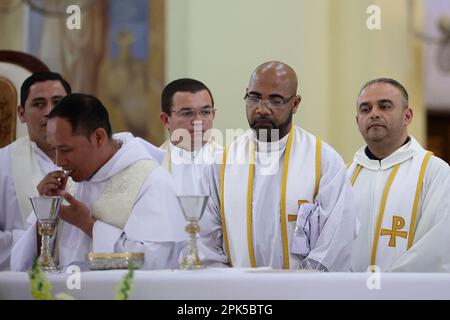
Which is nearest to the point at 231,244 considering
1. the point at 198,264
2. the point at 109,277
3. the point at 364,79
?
the point at 198,264

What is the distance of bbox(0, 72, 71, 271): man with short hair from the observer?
5.15m

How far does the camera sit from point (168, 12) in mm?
7258

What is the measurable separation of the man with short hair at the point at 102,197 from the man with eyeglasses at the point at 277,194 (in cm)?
49

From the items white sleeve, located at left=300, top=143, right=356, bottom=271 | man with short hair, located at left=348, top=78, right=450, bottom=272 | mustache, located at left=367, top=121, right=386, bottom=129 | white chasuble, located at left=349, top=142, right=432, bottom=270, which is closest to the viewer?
white sleeve, located at left=300, top=143, right=356, bottom=271

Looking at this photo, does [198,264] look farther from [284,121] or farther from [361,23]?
[361,23]

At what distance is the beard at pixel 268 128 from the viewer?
4.62 metres

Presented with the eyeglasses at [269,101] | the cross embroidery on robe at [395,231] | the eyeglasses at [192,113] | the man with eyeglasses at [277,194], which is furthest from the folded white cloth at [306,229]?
the eyeglasses at [192,113]

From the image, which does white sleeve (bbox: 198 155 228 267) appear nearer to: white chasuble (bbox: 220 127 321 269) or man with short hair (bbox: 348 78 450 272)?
white chasuble (bbox: 220 127 321 269)

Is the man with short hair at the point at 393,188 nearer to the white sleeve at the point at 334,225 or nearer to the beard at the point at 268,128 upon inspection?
the white sleeve at the point at 334,225

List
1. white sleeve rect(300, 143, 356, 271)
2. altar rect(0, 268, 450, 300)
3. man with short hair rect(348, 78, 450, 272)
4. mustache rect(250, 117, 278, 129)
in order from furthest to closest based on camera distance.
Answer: man with short hair rect(348, 78, 450, 272) < mustache rect(250, 117, 278, 129) < white sleeve rect(300, 143, 356, 271) < altar rect(0, 268, 450, 300)

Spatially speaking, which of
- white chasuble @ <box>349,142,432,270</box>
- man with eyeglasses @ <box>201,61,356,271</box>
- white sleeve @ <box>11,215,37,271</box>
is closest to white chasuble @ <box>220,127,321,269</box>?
man with eyeglasses @ <box>201,61,356,271</box>
